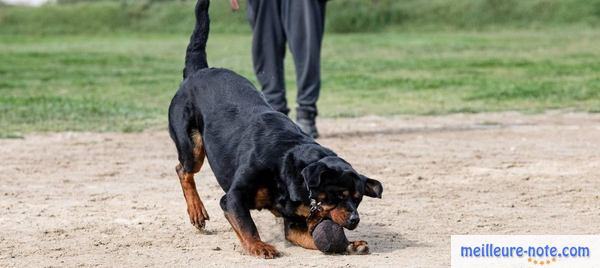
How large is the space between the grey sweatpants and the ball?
14.7 feet

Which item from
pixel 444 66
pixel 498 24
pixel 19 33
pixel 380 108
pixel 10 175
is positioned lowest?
pixel 19 33

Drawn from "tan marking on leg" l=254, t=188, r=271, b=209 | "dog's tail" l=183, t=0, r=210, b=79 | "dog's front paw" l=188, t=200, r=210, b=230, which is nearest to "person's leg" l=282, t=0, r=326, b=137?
"dog's tail" l=183, t=0, r=210, b=79

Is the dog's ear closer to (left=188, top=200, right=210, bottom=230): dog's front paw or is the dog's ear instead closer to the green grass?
(left=188, top=200, right=210, bottom=230): dog's front paw

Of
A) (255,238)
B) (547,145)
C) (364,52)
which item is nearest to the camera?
(255,238)

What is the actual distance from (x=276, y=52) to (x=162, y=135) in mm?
1261

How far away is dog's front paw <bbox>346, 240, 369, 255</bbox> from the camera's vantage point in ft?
16.8

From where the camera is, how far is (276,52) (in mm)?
9711

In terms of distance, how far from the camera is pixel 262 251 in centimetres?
511

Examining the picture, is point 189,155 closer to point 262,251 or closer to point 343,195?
point 262,251

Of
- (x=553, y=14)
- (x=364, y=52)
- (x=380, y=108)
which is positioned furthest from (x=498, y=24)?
(x=380, y=108)

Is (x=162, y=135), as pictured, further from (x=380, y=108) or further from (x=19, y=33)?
(x=19, y=33)

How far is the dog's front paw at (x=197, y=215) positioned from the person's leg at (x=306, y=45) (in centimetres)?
366

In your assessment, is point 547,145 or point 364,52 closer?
point 547,145

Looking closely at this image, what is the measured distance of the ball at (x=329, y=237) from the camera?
4.97m
